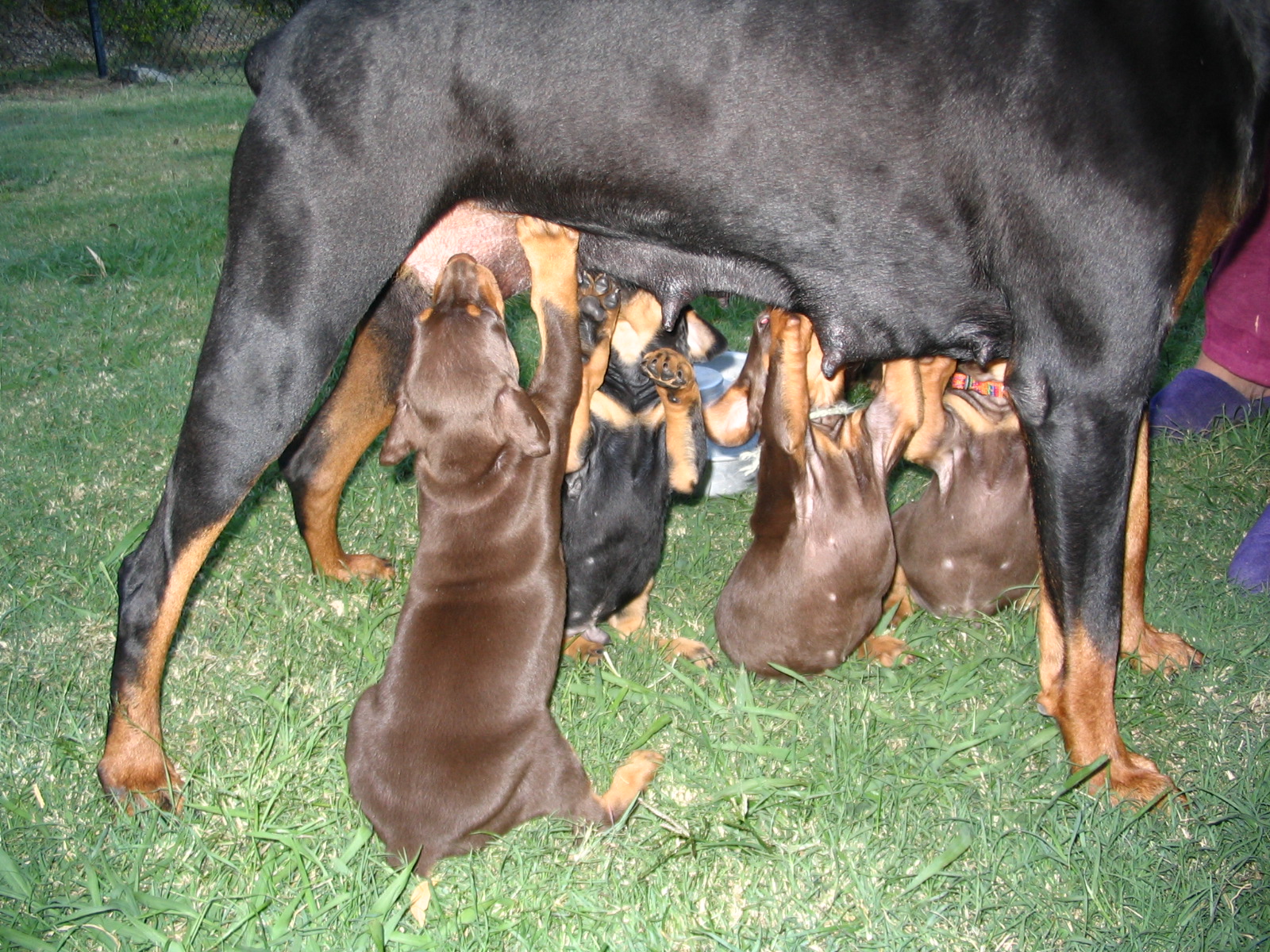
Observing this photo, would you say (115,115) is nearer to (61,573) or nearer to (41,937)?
(61,573)

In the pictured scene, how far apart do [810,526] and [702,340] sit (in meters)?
0.85

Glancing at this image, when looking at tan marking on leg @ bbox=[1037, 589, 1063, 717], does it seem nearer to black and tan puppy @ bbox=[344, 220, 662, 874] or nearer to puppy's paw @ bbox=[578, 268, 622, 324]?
black and tan puppy @ bbox=[344, 220, 662, 874]

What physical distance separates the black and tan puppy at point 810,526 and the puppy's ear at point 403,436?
1.00 metres

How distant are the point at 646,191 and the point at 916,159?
660mm

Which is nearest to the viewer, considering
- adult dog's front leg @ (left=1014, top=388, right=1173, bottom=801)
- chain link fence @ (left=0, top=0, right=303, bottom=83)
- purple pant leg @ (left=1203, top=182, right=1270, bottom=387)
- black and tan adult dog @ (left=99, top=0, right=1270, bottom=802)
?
black and tan adult dog @ (left=99, top=0, right=1270, bottom=802)

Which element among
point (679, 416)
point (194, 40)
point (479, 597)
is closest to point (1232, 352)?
point (679, 416)

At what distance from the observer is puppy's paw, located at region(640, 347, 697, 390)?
3.13 metres

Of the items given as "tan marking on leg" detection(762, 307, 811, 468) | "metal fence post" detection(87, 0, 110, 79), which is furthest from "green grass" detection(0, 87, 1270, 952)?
"metal fence post" detection(87, 0, 110, 79)

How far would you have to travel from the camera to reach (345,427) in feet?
11.4

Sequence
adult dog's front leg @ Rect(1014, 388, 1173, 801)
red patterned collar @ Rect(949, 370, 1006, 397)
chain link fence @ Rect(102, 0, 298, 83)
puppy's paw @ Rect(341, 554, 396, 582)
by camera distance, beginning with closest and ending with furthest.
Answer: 1. adult dog's front leg @ Rect(1014, 388, 1173, 801)
2. red patterned collar @ Rect(949, 370, 1006, 397)
3. puppy's paw @ Rect(341, 554, 396, 582)
4. chain link fence @ Rect(102, 0, 298, 83)

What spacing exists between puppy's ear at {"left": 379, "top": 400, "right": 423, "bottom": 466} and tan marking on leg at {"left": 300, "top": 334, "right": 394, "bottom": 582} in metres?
0.72

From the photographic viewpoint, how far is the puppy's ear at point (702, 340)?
3500 mm

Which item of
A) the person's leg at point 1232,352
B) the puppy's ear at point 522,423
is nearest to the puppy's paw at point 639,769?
the puppy's ear at point 522,423

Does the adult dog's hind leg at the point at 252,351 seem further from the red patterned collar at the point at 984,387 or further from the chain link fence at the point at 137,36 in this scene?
the chain link fence at the point at 137,36
